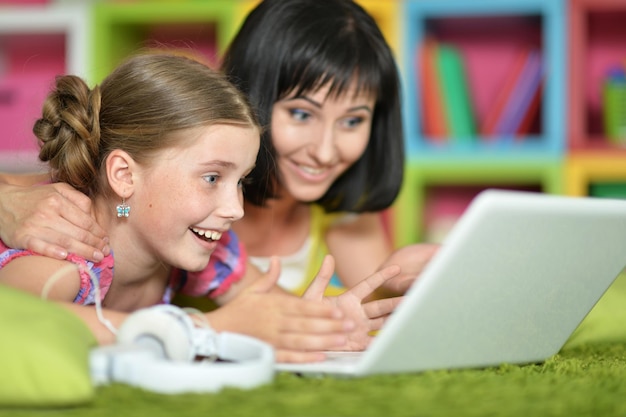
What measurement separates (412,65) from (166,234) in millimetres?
1484

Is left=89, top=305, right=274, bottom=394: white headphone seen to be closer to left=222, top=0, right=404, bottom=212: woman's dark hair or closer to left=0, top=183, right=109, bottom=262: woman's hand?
left=0, top=183, right=109, bottom=262: woman's hand

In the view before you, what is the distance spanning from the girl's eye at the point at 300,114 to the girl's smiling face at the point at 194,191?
1.09 ft

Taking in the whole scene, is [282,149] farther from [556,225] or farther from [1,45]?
[1,45]

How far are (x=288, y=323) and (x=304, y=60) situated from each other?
75cm

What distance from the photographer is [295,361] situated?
1008 mm

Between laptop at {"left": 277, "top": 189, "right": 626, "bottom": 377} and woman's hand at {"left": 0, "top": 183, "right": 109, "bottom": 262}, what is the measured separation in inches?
16.5

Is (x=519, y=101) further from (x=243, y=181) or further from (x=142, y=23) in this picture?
(x=243, y=181)

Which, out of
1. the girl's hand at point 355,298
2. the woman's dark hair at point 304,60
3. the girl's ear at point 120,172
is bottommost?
the girl's hand at point 355,298

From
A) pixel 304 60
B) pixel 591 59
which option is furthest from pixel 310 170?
pixel 591 59

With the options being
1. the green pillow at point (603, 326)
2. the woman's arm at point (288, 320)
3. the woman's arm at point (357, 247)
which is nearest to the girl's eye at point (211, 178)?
the woman's arm at point (288, 320)

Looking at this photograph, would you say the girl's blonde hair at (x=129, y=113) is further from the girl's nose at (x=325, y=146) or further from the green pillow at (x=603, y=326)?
the green pillow at (x=603, y=326)

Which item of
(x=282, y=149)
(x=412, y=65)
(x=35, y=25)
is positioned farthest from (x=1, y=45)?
(x=282, y=149)

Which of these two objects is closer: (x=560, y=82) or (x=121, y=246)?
(x=121, y=246)

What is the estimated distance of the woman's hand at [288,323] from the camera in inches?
40.1
